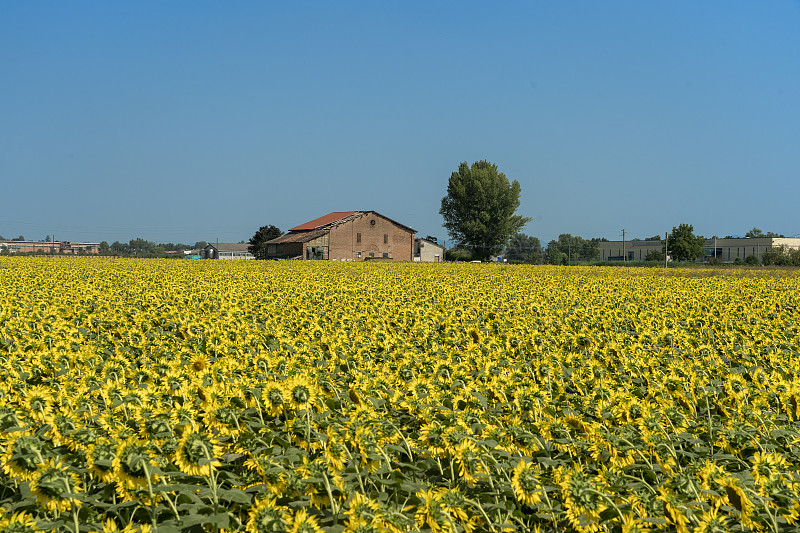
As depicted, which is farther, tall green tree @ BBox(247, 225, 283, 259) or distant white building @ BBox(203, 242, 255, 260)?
distant white building @ BBox(203, 242, 255, 260)

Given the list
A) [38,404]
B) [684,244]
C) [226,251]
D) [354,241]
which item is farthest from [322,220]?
[38,404]

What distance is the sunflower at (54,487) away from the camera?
2.90 m

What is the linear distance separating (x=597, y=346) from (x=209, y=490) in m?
5.70

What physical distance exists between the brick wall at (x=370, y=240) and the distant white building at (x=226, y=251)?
68.2m

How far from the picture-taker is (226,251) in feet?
479

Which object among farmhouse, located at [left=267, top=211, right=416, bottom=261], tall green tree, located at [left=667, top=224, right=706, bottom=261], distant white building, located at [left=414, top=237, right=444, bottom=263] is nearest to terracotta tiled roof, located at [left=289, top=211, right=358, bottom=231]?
farmhouse, located at [left=267, top=211, right=416, bottom=261]

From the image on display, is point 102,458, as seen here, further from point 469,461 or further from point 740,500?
point 740,500

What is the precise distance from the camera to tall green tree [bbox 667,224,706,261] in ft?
299

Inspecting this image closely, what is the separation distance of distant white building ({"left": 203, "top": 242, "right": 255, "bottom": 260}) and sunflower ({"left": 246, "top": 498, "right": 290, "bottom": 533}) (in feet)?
447

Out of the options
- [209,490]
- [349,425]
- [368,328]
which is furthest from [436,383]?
[368,328]

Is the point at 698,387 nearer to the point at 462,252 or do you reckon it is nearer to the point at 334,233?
the point at 334,233

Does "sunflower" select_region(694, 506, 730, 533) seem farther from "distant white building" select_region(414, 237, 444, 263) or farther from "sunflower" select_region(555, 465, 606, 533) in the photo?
"distant white building" select_region(414, 237, 444, 263)

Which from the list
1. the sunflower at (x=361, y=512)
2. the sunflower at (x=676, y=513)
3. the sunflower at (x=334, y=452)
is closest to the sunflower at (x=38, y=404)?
the sunflower at (x=334, y=452)

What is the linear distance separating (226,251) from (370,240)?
8213 centimetres
